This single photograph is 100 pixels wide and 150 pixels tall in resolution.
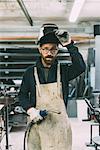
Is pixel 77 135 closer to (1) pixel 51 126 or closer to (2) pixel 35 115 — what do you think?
(1) pixel 51 126

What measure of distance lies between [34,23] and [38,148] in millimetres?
7660

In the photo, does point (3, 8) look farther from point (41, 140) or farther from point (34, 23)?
point (41, 140)

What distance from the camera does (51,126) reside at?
2.17m

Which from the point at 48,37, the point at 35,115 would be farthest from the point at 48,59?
the point at 35,115

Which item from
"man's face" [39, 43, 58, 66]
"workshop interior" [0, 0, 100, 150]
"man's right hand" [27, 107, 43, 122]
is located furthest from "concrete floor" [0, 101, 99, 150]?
"man's face" [39, 43, 58, 66]

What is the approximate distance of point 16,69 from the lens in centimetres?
895

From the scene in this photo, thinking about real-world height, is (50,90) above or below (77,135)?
above

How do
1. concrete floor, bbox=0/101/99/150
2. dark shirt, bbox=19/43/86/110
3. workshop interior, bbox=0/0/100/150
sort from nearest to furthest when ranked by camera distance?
dark shirt, bbox=19/43/86/110
concrete floor, bbox=0/101/99/150
workshop interior, bbox=0/0/100/150

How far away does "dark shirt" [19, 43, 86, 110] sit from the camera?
2.18 metres

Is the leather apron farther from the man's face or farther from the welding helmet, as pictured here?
the welding helmet

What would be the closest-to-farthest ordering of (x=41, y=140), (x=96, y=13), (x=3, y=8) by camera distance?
1. (x=41, y=140)
2. (x=3, y=8)
3. (x=96, y=13)

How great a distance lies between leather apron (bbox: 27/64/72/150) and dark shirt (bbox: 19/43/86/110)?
3 centimetres

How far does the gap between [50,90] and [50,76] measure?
100 millimetres

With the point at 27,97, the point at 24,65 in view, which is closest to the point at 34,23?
the point at 24,65
